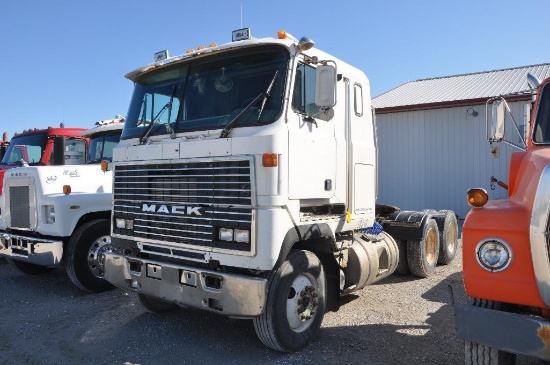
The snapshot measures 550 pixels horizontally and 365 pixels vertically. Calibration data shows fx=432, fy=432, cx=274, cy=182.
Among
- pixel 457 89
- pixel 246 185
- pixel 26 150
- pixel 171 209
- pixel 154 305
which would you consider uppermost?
pixel 457 89

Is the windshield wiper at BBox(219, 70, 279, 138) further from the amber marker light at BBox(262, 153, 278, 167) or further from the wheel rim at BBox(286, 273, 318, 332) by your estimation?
the wheel rim at BBox(286, 273, 318, 332)

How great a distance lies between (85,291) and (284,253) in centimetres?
403

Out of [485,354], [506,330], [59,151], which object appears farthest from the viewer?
[59,151]

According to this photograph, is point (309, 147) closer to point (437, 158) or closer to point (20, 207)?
point (20, 207)

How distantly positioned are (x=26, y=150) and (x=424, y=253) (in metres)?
7.46

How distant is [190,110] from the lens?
460 cm

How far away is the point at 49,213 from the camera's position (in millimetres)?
6441

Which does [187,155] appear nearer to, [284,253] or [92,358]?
[284,253]

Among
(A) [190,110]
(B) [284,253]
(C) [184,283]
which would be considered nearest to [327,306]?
(B) [284,253]

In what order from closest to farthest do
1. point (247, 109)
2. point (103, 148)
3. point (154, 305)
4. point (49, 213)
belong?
Answer: 1. point (247, 109)
2. point (154, 305)
3. point (49, 213)
4. point (103, 148)

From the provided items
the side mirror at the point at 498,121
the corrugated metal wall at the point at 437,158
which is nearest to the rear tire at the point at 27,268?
the side mirror at the point at 498,121

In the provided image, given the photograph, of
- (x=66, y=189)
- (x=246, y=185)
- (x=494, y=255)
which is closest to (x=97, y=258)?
(x=66, y=189)

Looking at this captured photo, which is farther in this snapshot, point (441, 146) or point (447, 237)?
point (441, 146)

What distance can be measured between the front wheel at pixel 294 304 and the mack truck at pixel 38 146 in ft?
17.3
